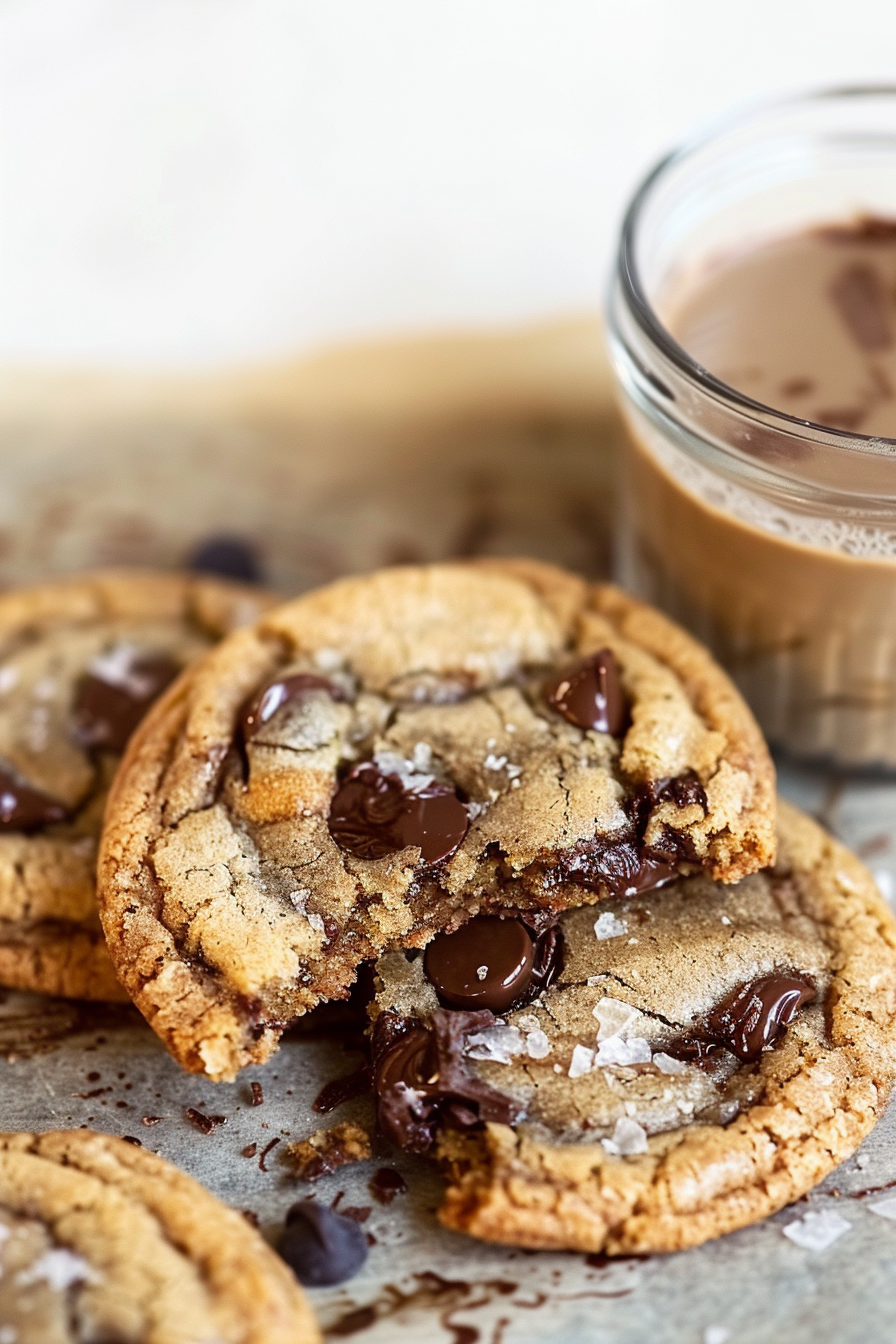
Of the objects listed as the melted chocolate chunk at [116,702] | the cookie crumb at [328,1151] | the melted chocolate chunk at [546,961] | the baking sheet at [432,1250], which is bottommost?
the baking sheet at [432,1250]

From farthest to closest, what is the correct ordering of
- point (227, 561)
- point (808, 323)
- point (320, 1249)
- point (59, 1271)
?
point (227, 561), point (808, 323), point (320, 1249), point (59, 1271)

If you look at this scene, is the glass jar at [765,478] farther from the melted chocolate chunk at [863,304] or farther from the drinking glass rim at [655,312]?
the melted chocolate chunk at [863,304]

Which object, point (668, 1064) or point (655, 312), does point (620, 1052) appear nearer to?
point (668, 1064)

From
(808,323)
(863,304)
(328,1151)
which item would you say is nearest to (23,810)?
(328,1151)

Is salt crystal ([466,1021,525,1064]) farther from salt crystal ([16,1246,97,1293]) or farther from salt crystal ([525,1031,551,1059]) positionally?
salt crystal ([16,1246,97,1293])

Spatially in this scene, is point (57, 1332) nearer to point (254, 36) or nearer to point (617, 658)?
point (617, 658)

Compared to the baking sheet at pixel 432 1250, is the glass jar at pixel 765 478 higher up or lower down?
higher up

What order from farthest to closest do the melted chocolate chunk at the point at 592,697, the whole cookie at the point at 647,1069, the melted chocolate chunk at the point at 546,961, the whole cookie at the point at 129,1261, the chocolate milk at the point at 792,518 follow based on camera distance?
the chocolate milk at the point at 792,518 → the melted chocolate chunk at the point at 592,697 → the melted chocolate chunk at the point at 546,961 → the whole cookie at the point at 647,1069 → the whole cookie at the point at 129,1261

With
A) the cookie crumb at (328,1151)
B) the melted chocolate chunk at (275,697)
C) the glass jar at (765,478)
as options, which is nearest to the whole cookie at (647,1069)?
the cookie crumb at (328,1151)
